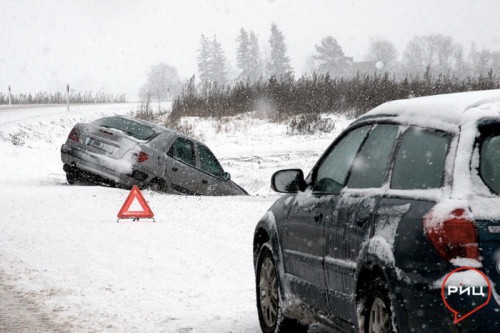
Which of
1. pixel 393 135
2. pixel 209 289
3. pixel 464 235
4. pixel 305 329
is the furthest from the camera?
pixel 209 289

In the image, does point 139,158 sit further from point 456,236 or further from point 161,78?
point 161,78

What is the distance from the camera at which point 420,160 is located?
4.32 m

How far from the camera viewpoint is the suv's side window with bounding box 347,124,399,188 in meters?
4.79

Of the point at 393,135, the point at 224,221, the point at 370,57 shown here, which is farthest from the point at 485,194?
the point at 370,57

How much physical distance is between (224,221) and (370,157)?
9.27m

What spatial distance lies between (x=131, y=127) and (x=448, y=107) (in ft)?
44.5

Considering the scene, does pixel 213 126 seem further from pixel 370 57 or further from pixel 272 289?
pixel 370 57

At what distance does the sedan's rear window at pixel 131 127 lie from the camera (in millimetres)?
17219

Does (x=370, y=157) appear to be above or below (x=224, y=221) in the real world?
above

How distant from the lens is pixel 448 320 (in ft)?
12.1

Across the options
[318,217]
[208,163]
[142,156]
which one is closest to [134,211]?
[142,156]

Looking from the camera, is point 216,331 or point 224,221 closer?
point 216,331

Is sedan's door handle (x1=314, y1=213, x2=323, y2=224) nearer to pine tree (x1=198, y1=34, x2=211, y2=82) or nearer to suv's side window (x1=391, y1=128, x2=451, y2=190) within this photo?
suv's side window (x1=391, y1=128, x2=451, y2=190)

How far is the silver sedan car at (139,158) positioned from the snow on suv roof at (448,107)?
40.4ft
